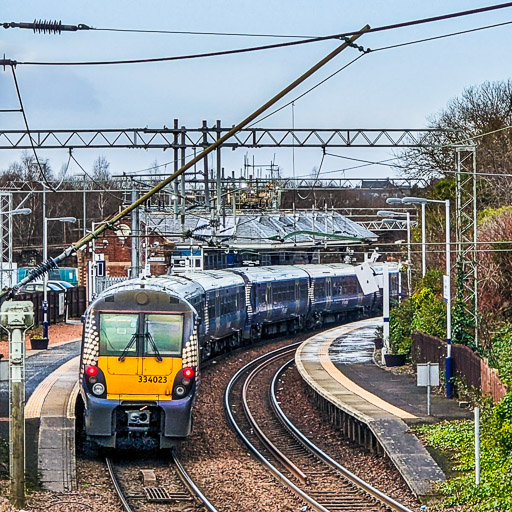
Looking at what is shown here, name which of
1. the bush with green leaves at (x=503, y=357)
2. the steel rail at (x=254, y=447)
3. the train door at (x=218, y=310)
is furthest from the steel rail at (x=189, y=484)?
the train door at (x=218, y=310)

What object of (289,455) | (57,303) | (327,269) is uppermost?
(327,269)

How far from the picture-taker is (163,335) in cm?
1753

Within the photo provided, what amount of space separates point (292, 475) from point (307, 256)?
123 ft

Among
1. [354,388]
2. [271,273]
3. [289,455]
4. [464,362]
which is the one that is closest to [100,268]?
[271,273]

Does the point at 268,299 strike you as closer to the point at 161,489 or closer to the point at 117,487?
the point at 161,489

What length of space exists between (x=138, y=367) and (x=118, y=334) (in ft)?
2.10

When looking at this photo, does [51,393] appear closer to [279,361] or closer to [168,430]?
[168,430]

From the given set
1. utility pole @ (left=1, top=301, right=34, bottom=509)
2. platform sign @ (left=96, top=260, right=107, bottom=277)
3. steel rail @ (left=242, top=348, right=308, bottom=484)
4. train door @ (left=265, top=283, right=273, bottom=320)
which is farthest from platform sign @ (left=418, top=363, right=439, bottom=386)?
platform sign @ (left=96, top=260, right=107, bottom=277)

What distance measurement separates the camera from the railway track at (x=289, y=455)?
1488cm

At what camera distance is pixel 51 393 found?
22.6 metres

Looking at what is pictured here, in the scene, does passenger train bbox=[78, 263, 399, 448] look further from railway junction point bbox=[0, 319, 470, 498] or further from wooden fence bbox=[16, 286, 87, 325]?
wooden fence bbox=[16, 286, 87, 325]

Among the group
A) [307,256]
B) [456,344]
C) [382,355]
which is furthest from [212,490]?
[307,256]

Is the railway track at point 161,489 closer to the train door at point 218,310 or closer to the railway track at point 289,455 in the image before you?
the railway track at point 289,455

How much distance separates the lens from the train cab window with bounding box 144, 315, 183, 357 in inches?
686
